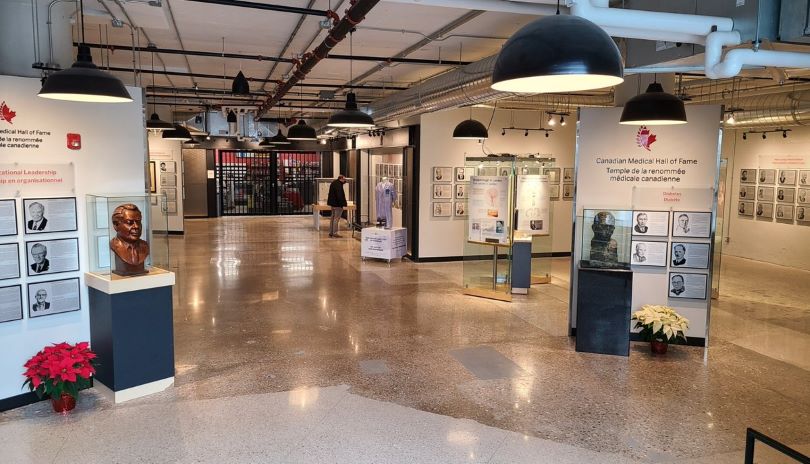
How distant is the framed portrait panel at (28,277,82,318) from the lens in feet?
16.1

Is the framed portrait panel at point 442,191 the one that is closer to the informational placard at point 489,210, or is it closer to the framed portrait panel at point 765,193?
the informational placard at point 489,210

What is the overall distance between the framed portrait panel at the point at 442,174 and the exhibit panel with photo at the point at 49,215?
786cm

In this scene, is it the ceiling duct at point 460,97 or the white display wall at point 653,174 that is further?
the ceiling duct at point 460,97

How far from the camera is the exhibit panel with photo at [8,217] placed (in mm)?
4672

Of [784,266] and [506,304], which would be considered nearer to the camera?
[506,304]

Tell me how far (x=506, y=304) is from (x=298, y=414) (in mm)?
4562

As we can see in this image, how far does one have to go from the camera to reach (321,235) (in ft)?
53.2

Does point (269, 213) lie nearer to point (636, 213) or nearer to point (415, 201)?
point (415, 201)

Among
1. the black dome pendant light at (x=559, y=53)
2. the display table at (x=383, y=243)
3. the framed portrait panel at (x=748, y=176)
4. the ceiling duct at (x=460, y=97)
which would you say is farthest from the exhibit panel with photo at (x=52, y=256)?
the framed portrait panel at (x=748, y=176)

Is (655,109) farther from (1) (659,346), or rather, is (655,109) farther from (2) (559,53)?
(2) (559,53)

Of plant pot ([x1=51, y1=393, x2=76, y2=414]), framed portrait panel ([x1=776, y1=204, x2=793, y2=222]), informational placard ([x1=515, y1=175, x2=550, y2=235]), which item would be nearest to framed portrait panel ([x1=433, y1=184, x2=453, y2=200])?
informational placard ([x1=515, y1=175, x2=550, y2=235])

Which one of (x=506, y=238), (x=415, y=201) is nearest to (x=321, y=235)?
(x=415, y=201)

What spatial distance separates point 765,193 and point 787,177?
710 mm

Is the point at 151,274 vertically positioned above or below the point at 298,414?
above
